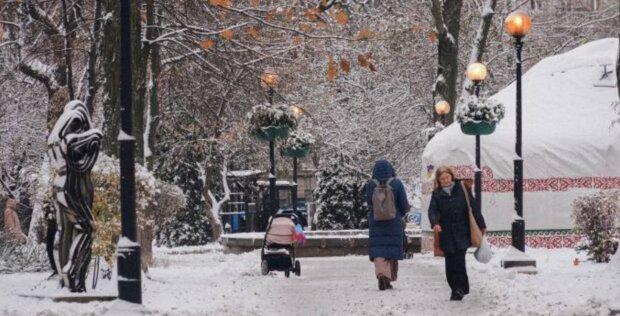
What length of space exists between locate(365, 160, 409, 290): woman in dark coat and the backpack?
0.29 ft

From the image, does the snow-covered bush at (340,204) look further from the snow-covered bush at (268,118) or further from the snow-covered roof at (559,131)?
the snow-covered bush at (268,118)

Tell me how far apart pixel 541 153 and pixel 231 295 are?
1262 centimetres

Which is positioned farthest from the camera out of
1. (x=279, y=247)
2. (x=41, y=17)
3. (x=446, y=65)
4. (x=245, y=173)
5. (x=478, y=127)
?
(x=245, y=173)

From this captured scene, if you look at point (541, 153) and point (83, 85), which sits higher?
point (83, 85)

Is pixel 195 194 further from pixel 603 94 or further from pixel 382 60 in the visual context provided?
pixel 603 94

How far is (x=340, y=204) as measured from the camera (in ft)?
147

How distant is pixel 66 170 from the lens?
13.3 meters

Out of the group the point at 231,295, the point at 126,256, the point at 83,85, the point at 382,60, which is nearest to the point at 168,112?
the point at 83,85

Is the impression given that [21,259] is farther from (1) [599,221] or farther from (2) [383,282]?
(1) [599,221]

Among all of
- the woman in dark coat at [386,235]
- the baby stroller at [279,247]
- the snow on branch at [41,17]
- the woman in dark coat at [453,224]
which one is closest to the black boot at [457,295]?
the woman in dark coat at [453,224]

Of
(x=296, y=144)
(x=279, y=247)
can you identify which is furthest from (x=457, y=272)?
(x=296, y=144)

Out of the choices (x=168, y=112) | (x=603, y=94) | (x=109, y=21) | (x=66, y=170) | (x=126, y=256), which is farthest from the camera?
(x=168, y=112)

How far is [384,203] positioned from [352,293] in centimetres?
133

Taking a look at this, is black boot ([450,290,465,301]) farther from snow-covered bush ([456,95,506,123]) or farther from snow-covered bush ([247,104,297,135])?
snow-covered bush ([247,104,297,135])
